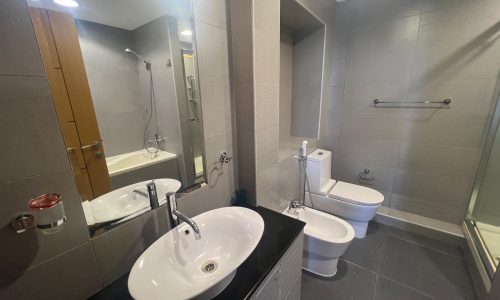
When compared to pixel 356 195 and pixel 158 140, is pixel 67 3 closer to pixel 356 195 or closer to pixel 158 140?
pixel 158 140

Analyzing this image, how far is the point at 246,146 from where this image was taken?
1.29m

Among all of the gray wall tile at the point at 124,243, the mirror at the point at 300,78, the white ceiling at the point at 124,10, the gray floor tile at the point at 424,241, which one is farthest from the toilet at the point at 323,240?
the white ceiling at the point at 124,10

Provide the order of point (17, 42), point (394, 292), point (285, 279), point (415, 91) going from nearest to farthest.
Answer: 1. point (17, 42)
2. point (285, 279)
3. point (394, 292)
4. point (415, 91)

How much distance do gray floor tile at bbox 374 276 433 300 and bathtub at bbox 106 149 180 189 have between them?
5.57 ft

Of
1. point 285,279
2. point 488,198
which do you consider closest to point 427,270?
point 488,198

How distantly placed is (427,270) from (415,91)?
5.26 feet

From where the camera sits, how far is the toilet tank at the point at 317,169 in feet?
6.63

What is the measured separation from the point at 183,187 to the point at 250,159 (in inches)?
17.2

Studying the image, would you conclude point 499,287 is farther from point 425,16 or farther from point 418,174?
point 425,16

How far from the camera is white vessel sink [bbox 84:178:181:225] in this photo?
76 centimetres

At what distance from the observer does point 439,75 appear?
1855 mm

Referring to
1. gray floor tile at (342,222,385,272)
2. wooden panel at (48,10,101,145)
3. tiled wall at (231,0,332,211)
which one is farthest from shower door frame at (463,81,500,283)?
wooden panel at (48,10,101,145)

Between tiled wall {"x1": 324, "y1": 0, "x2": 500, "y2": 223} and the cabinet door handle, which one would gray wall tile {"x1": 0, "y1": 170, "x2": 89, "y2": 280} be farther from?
tiled wall {"x1": 324, "y1": 0, "x2": 500, "y2": 223}

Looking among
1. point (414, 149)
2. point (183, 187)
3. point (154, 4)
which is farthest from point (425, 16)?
point (183, 187)
